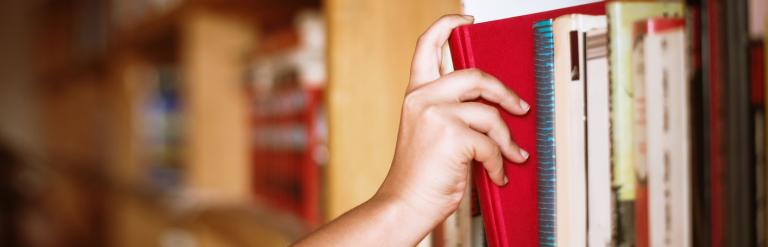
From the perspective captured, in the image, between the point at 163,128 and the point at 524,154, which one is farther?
the point at 163,128

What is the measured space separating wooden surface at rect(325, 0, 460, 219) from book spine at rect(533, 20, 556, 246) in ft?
0.64

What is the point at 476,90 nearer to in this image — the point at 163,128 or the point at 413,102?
the point at 413,102

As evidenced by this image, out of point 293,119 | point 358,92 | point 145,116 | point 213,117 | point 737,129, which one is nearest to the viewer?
point 737,129

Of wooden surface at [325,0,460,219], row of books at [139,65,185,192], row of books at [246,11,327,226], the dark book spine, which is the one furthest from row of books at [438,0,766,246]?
row of books at [139,65,185,192]

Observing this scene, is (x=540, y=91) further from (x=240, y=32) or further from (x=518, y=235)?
(x=240, y=32)

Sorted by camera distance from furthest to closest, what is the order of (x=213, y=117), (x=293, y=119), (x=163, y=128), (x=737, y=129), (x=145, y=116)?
(x=145, y=116) → (x=163, y=128) → (x=213, y=117) → (x=293, y=119) → (x=737, y=129)

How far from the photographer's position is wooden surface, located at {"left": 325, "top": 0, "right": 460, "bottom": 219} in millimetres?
570

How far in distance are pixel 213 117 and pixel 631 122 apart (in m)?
1.22

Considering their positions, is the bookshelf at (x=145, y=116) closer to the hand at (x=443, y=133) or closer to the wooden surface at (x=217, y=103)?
the wooden surface at (x=217, y=103)

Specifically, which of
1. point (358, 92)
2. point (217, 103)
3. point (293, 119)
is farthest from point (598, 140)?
point (217, 103)

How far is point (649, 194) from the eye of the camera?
1.11ft

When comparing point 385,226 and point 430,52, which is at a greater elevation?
point 430,52

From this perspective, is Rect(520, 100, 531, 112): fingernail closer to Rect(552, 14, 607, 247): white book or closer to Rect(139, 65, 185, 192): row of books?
Rect(552, 14, 607, 247): white book

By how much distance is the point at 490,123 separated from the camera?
0.37 m
